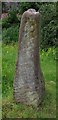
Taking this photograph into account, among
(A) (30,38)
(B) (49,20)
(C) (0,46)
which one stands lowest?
(C) (0,46)

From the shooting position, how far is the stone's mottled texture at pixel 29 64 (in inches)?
265

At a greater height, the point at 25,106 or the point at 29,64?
the point at 29,64

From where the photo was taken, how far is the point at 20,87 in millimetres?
6871

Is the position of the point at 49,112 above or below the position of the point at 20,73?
below

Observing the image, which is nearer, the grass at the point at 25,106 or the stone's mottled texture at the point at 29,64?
the grass at the point at 25,106

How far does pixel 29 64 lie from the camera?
6789mm

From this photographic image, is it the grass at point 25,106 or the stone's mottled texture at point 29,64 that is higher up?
the stone's mottled texture at point 29,64

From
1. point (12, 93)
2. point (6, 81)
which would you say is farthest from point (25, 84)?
point (6, 81)

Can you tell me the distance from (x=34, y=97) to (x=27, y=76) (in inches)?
16.1

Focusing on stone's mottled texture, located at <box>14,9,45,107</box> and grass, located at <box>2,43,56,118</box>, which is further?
stone's mottled texture, located at <box>14,9,45,107</box>

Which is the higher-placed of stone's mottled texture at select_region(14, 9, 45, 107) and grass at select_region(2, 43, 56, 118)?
stone's mottled texture at select_region(14, 9, 45, 107)

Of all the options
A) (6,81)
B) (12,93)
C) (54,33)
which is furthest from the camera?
(54,33)

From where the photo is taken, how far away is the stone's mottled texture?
674cm

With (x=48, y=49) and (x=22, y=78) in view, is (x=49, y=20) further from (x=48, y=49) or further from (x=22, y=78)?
(x=22, y=78)
